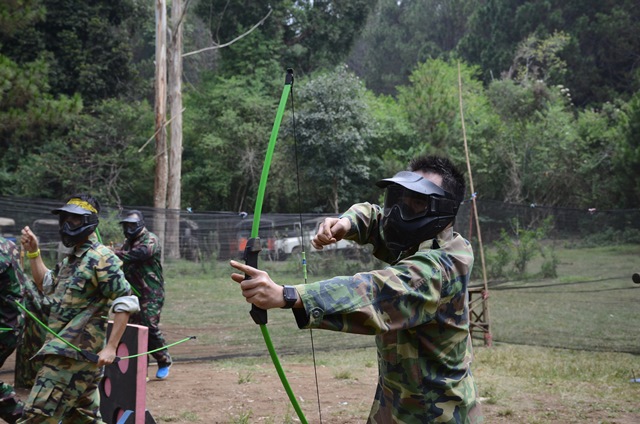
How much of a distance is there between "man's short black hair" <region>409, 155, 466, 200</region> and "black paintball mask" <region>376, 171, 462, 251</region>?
5.0 inches

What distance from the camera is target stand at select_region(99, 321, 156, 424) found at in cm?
546

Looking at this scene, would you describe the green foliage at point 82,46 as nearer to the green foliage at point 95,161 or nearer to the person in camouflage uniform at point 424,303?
the green foliage at point 95,161

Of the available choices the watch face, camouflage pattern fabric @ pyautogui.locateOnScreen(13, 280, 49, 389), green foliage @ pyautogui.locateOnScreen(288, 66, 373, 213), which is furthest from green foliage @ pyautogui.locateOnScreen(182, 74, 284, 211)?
the watch face

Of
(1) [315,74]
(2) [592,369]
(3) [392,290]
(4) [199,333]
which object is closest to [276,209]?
(1) [315,74]

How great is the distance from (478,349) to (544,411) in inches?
149

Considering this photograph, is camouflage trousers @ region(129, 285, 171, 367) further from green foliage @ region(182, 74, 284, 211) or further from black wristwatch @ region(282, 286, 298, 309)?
green foliage @ region(182, 74, 284, 211)

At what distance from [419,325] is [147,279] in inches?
269

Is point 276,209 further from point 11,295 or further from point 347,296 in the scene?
point 347,296

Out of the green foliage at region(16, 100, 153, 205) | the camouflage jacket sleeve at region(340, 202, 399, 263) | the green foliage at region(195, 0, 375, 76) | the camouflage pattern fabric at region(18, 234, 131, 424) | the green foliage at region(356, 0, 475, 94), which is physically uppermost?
the green foliage at region(356, 0, 475, 94)

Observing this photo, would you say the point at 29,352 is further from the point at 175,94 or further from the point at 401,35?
the point at 401,35

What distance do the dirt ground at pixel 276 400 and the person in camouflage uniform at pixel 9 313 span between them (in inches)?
71.8

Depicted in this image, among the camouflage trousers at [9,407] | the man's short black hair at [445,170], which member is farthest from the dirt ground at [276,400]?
the man's short black hair at [445,170]

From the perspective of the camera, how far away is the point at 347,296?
2.54 metres

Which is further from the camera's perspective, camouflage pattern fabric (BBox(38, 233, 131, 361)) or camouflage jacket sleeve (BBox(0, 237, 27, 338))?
camouflage jacket sleeve (BBox(0, 237, 27, 338))
